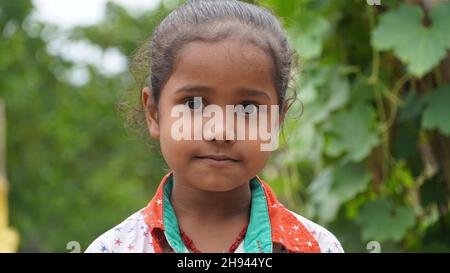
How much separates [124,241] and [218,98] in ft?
0.84

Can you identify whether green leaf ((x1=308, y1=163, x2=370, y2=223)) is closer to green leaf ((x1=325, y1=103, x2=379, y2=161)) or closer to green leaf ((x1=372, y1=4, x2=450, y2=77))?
green leaf ((x1=325, y1=103, x2=379, y2=161))

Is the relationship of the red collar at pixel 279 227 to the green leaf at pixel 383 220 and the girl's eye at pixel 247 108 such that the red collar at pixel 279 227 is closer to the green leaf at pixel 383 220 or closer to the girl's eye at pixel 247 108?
the girl's eye at pixel 247 108

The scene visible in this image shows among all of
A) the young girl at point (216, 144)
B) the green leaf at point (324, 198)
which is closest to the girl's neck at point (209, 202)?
the young girl at point (216, 144)

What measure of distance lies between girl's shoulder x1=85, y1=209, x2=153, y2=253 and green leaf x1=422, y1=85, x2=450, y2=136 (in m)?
1.24

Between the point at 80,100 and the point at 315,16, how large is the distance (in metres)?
8.90

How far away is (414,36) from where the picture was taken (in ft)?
7.46

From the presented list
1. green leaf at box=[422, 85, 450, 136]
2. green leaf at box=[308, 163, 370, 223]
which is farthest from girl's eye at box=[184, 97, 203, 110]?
green leaf at box=[308, 163, 370, 223]

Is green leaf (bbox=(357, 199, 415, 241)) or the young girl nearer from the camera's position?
the young girl

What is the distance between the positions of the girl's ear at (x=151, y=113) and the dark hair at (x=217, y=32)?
2 cm

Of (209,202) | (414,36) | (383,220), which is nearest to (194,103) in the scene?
(209,202)

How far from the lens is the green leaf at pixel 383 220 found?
7.82ft

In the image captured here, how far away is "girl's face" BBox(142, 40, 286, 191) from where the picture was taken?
3.89 feet

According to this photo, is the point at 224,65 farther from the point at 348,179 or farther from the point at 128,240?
the point at 348,179
